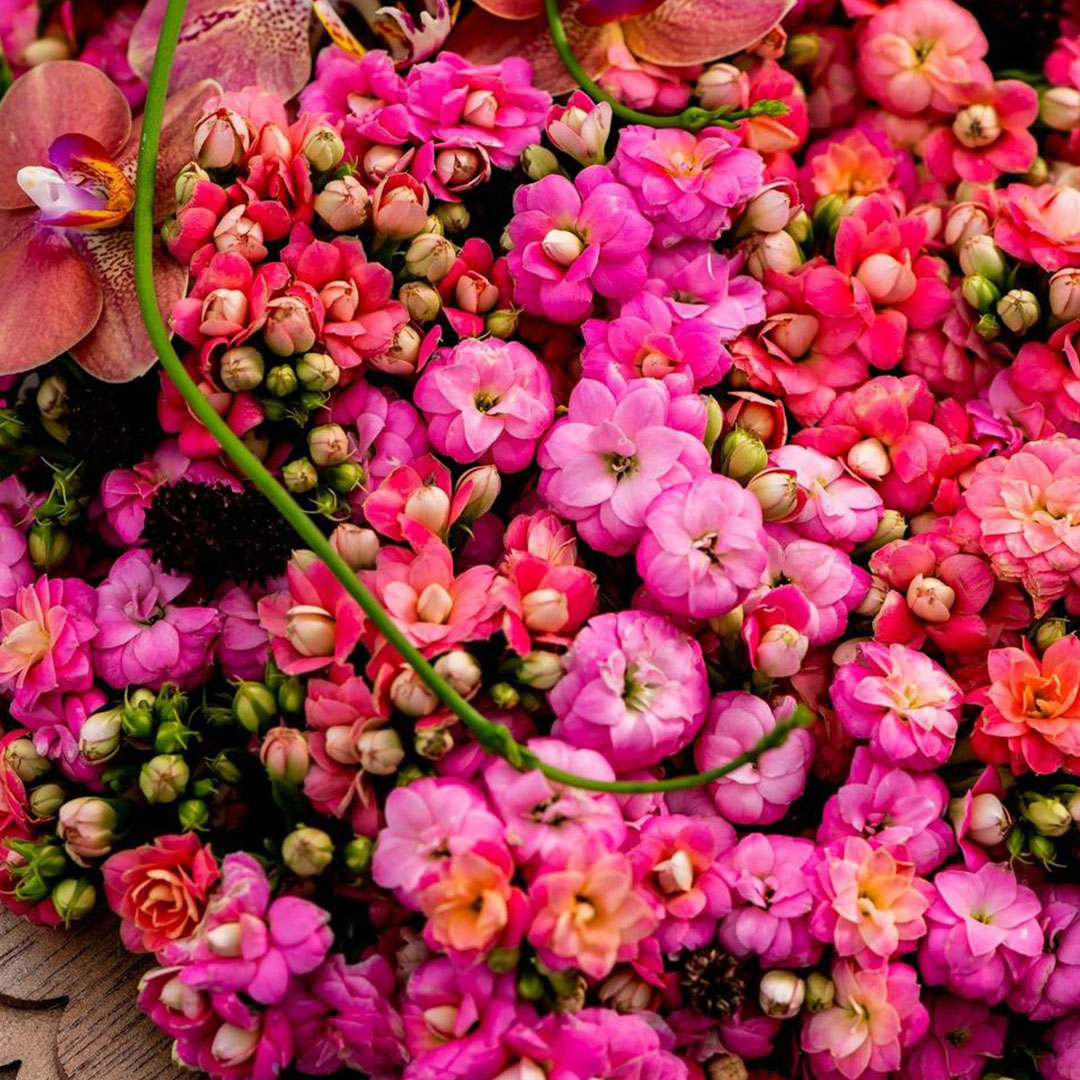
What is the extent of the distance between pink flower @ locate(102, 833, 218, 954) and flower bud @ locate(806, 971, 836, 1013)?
0.35 metres

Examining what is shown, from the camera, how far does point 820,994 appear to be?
2.39 feet

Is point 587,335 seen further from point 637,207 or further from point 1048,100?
point 1048,100

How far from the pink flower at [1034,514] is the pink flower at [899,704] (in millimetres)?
82

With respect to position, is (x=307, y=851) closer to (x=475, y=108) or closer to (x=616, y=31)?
(x=475, y=108)

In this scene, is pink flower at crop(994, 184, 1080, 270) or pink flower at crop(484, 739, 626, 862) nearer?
pink flower at crop(484, 739, 626, 862)

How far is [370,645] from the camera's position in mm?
727

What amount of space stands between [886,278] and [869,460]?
0.13 metres

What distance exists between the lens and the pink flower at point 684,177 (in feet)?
2.74

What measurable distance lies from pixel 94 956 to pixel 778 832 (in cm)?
46

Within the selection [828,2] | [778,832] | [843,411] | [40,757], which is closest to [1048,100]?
[828,2]

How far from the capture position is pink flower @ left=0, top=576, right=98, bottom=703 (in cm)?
Answer: 78

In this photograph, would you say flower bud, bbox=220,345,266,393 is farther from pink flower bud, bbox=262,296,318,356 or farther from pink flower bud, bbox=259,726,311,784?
pink flower bud, bbox=259,726,311,784

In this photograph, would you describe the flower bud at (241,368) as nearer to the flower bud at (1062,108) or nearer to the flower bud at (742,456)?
the flower bud at (742,456)

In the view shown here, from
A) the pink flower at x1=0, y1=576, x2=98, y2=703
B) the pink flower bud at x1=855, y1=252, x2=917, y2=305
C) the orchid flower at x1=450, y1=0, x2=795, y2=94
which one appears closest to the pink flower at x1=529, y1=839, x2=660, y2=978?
the pink flower at x1=0, y1=576, x2=98, y2=703
